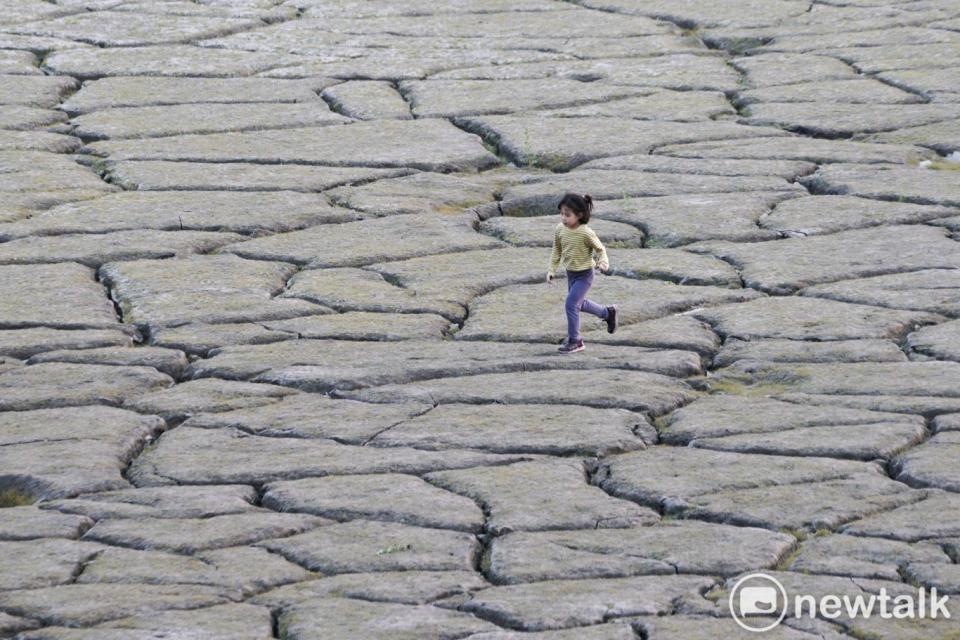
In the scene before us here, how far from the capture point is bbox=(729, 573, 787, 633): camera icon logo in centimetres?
350

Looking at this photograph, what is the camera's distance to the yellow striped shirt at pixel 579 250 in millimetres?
5555

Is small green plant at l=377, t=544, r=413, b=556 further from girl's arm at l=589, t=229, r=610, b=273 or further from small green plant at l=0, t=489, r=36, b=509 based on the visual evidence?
girl's arm at l=589, t=229, r=610, b=273

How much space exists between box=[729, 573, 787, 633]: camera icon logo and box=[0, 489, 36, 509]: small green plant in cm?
188

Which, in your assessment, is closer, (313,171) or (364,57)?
(313,171)

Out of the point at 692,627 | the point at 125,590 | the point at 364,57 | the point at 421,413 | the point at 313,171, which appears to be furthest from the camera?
the point at 364,57

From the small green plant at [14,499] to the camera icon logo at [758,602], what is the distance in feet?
6.17

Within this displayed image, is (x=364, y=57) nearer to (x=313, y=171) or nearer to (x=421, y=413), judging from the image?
(x=313, y=171)

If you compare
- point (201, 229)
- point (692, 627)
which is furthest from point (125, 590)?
point (201, 229)

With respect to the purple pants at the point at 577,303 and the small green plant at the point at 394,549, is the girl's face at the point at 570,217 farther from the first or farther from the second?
the small green plant at the point at 394,549

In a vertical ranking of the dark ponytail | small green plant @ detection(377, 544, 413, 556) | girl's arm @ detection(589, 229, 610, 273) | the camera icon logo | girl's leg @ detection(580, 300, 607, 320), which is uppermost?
the dark ponytail

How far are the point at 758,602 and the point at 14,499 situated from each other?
2009 mm

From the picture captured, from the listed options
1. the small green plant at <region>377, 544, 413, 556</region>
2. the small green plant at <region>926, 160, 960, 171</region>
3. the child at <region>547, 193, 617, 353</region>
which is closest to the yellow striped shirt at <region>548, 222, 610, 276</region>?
the child at <region>547, 193, 617, 353</region>

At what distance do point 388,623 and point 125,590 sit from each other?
0.62m

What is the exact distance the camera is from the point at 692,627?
3488 mm
